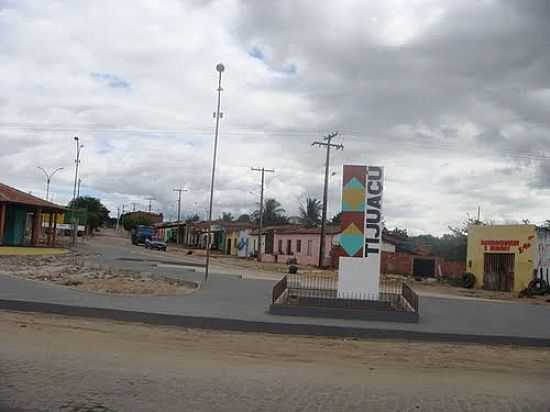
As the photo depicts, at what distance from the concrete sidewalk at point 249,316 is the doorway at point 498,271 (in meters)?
19.3

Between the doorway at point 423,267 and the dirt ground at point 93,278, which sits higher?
the doorway at point 423,267

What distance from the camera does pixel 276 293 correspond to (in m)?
20.1

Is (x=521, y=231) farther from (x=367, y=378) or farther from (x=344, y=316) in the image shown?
(x=367, y=378)

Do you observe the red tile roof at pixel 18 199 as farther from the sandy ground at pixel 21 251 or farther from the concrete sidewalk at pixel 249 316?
the concrete sidewalk at pixel 249 316

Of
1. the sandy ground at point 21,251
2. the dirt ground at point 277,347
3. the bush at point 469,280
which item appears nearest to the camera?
the dirt ground at point 277,347

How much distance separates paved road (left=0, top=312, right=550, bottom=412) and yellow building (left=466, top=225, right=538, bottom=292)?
86.9ft

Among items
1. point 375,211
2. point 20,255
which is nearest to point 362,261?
point 375,211

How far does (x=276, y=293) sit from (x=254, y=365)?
8.74 metres

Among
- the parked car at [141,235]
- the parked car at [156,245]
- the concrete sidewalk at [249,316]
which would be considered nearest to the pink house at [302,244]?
the parked car at [156,245]

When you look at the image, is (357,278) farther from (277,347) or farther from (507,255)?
(507,255)

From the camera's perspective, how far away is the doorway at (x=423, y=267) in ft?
185

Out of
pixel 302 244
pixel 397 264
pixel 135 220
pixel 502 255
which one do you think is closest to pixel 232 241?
pixel 302 244

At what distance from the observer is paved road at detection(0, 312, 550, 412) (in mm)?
8189

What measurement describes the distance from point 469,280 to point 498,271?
2095 mm
